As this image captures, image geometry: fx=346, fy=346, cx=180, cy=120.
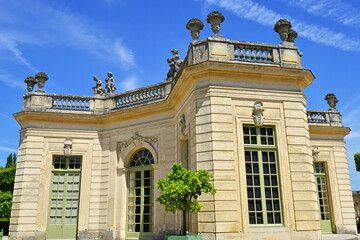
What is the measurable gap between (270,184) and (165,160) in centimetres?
455

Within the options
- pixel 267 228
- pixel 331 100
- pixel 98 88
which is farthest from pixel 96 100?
pixel 331 100

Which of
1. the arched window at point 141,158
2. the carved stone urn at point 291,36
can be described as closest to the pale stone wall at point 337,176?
the carved stone urn at point 291,36

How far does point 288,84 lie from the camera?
10.9 m

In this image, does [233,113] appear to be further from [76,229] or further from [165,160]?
[76,229]

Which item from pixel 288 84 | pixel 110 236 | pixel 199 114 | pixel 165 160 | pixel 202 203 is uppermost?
pixel 288 84

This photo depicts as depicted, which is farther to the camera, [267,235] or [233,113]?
[233,113]

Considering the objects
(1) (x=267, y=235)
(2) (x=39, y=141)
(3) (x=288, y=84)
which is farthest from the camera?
(2) (x=39, y=141)

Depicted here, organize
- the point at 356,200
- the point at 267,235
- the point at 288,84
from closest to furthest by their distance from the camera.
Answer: the point at 267,235
the point at 288,84
the point at 356,200

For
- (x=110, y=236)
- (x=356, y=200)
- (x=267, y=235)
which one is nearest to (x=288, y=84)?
(x=267, y=235)

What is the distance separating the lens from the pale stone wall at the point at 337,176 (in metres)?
15.7

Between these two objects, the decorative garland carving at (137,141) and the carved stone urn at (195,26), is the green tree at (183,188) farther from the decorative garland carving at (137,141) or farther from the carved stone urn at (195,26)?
the decorative garland carving at (137,141)

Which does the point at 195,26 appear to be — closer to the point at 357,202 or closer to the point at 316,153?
the point at 316,153

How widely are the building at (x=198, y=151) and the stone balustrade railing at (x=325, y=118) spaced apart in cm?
6

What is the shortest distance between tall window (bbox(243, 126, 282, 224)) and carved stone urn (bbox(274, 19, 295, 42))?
3.19 meters
